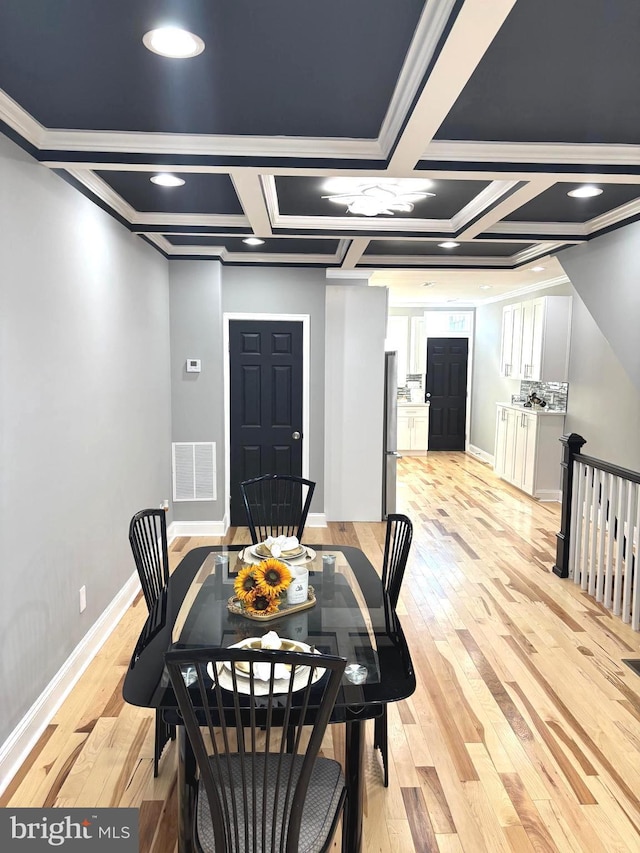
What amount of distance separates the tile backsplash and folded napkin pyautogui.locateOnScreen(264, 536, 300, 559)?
5417 mm

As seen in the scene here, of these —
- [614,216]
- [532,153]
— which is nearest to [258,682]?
[532,153]

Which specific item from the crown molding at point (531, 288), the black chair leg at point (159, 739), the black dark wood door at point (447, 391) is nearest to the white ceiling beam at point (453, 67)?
the black chair leg at point (159, 739)

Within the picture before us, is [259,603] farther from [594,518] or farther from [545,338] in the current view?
[545,338]

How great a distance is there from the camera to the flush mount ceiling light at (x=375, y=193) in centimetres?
329

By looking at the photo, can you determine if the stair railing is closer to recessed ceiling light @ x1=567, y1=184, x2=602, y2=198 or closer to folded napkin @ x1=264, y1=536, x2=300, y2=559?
recessed ceiling light @ x1=567, y1=184, x2=602, y2=198

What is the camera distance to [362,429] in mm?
6188

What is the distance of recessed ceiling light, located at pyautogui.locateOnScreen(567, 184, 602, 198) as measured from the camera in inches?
130

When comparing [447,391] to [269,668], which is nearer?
[269,668]

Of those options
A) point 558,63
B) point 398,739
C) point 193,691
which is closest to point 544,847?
point 398,739

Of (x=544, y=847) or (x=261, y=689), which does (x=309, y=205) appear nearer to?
(x=261, y=689)

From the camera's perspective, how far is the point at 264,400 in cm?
605

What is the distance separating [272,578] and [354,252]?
11.1ft

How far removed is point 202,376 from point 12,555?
128 inches

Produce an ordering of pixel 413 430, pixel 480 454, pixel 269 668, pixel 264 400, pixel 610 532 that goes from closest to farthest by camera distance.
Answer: pixel 269 668 → pixel 610 532 → pixel 264 400 → pixel 480 454 → pixel 413 430
